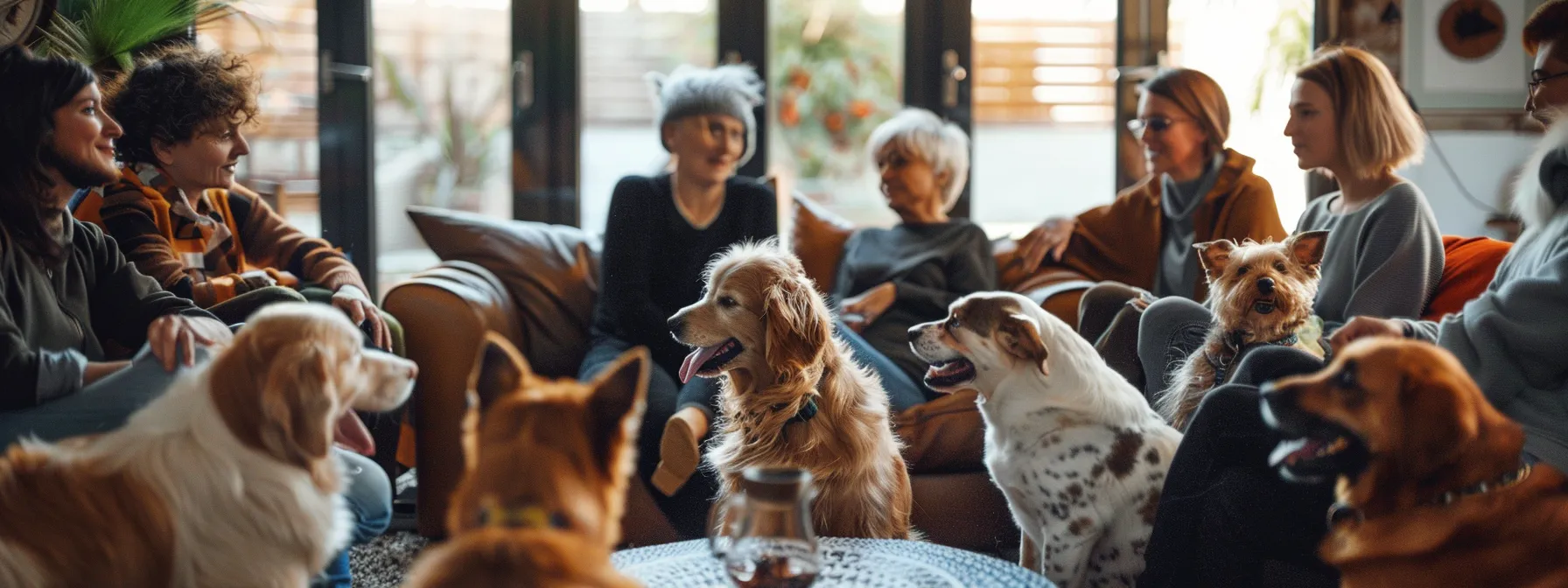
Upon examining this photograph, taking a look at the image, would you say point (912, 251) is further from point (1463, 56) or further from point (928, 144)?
point (1463, 56)

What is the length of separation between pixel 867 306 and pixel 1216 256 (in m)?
1.42

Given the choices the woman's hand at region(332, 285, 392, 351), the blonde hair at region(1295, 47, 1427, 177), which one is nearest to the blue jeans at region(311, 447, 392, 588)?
the woman's hand at region(332, 285, 392, 351)

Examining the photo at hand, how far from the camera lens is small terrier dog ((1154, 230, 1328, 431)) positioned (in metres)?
A: 2.17

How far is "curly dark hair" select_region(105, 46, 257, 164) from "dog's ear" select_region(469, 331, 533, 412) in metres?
1.46

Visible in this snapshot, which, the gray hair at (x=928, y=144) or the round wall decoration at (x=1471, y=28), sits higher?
the round wall decoration at (x=1471, y=28)

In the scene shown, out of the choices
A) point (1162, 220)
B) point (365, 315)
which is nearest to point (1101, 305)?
→ point (1162, 220)

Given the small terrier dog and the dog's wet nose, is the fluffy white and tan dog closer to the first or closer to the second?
the small terrier dog

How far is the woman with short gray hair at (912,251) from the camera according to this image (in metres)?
3.57

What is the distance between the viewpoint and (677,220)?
3.38 m

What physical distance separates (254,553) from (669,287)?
198 cm

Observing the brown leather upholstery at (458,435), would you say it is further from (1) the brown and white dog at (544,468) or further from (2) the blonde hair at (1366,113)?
(1) the brown and white dog at (544,468)

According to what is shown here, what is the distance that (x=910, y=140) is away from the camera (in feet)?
12.0

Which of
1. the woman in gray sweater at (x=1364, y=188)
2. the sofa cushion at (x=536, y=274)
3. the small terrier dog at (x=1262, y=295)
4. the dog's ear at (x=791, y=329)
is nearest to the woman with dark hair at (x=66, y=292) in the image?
the dog's ear at (x=791, y=329)

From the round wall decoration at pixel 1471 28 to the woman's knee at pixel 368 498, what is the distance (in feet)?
15.7
